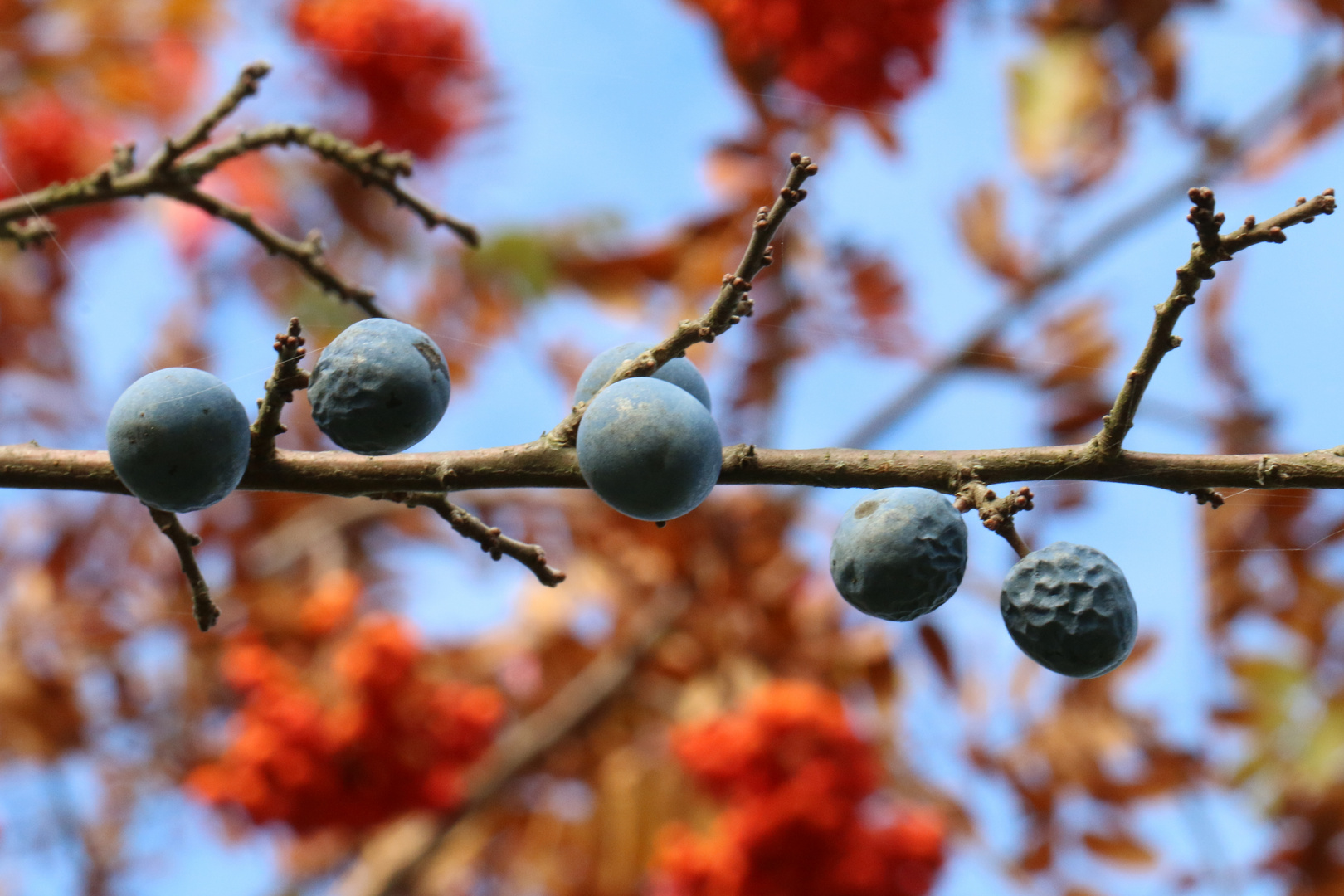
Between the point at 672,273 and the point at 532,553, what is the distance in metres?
2.98

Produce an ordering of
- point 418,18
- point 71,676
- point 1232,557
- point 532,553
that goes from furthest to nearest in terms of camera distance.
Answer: point 418,18 → point 71,676 → point 1232,557 → point 532,553

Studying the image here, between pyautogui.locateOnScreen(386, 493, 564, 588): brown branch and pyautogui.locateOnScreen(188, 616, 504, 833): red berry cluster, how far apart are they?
7.91ft

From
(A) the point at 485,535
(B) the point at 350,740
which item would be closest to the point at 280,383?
(A) the point at 485,535

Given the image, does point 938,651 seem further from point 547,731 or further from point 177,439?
point 177,439

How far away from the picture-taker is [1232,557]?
3.80 meters

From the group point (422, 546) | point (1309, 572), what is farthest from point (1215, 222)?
point (422, 546)

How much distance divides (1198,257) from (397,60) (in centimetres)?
425

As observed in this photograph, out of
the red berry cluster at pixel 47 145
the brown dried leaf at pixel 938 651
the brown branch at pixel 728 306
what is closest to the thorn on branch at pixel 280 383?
the brown branch at pixel 728 306

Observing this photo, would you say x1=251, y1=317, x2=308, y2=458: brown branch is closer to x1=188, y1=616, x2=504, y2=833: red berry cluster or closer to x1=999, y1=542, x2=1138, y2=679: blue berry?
x1=999, y1=542, x2=1138, y2=679: blue berry

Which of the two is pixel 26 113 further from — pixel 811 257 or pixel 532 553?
pixel 532 553

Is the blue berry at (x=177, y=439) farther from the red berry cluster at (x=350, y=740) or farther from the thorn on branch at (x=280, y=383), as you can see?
the red berry cluster at (x=350, y=740)

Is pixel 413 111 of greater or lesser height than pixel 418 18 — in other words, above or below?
below

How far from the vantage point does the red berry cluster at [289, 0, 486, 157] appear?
15.5ft

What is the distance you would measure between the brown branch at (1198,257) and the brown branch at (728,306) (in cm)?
37
